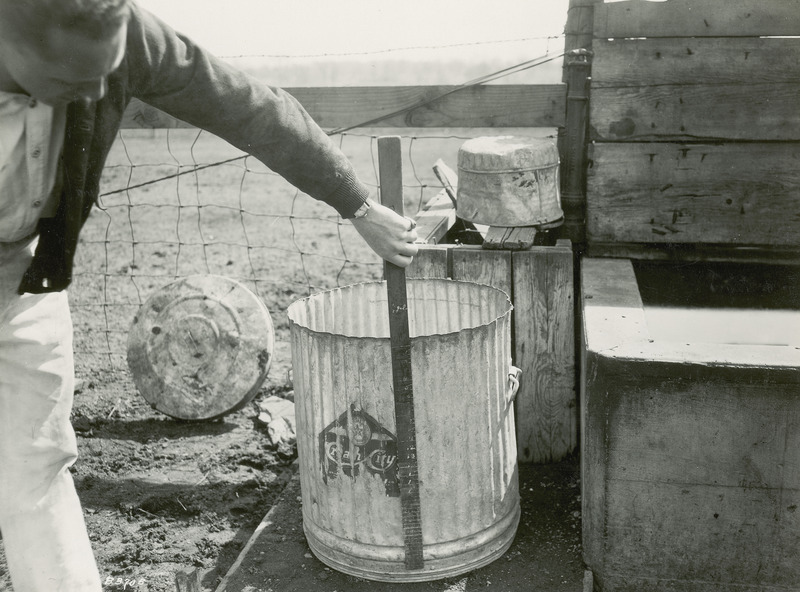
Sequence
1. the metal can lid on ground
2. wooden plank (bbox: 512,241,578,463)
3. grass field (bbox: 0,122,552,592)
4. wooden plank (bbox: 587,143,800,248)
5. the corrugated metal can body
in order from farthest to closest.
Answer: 1. the metal can lid on ground
2. wooden plank (bbox: 587,143,800,248)
3. wooden plank (bbox: 512,241,578,463)
4. grass field (bbox: 0,122,552,592)
5. the corrugated metal can body

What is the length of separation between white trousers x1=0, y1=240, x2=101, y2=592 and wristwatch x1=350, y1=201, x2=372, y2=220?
2.98 ft

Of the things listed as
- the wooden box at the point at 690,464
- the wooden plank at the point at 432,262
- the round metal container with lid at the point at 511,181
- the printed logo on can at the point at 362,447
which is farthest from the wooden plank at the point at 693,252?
the printed logo on can at the point at 362,447

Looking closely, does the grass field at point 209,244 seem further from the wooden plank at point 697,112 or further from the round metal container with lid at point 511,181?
the wooden plank at point 697,112

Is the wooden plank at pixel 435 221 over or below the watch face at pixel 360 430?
over

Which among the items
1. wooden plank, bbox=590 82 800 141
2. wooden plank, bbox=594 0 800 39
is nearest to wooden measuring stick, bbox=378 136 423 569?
wooden plank, bbox=590 82 800 141

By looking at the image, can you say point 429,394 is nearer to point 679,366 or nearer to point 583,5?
point 679,366

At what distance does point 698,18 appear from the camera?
356 centimetres

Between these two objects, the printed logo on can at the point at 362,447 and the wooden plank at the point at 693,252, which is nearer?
the printed logo on can at the point at 362,447

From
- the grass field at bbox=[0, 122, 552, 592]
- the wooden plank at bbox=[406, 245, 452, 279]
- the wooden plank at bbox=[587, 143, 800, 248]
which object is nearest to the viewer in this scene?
the grass field at bbox=[0, 122, 552, 592]

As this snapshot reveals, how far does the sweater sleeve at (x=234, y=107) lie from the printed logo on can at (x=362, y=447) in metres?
0.71

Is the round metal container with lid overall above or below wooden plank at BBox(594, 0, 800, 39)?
below

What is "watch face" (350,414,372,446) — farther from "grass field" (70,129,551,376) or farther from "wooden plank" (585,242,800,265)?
"wooden plank" (585,242,800,265)

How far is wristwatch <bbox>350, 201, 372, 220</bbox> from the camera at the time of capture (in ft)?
8.03

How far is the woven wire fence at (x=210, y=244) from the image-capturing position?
517 cm
